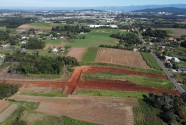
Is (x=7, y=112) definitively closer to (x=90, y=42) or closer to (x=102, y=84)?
(x=102, y=84)

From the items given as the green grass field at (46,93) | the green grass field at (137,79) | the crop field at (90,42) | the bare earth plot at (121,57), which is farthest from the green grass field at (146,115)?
the crop field at (90,42)

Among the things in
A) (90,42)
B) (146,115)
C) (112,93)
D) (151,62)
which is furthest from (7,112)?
(90,42)

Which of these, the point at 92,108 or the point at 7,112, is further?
the point at 92,108

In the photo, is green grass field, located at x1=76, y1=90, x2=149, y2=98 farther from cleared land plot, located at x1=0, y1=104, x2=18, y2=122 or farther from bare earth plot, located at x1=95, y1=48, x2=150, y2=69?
bare earth plot, located at x1=95, y1=48, x2=150, y2=69

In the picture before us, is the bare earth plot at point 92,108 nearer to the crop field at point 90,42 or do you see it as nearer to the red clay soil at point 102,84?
the red clay soil at point 102,84

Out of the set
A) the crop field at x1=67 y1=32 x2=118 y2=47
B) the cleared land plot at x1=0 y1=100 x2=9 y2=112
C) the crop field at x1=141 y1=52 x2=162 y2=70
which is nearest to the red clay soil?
the crop field at x1=141 y1=52 x2=162 y2=70

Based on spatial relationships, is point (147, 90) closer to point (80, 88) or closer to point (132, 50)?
point (80, 88)

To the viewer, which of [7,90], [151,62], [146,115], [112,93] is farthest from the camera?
[151,62]
